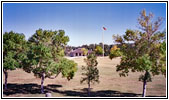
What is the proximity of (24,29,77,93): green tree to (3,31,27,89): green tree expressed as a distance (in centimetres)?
117

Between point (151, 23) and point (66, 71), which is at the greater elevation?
point (151, 23)

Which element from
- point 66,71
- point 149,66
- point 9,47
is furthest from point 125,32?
point 9,47

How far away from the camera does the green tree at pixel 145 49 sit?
55.9ft

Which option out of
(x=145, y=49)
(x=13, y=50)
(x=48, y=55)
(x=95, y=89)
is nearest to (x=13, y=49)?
(x=13, y=50)

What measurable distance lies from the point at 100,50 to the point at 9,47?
2364 inches

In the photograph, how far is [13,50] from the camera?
22.6m

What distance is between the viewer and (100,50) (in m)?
79.9

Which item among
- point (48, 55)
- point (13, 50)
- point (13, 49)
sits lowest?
point (48, 55)

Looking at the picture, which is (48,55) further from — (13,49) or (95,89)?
(95,89)

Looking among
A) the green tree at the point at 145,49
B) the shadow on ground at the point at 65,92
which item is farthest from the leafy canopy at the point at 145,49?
the shadow on ground at the point at 65,92

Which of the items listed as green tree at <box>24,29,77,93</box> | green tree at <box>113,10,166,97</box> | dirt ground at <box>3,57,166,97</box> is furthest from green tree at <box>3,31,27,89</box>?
green tree at <box>113,10,166,97</box>

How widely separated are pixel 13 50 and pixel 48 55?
18.1 feet

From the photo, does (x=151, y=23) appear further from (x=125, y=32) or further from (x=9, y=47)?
(x=9, y=47)

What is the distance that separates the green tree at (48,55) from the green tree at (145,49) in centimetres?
656
